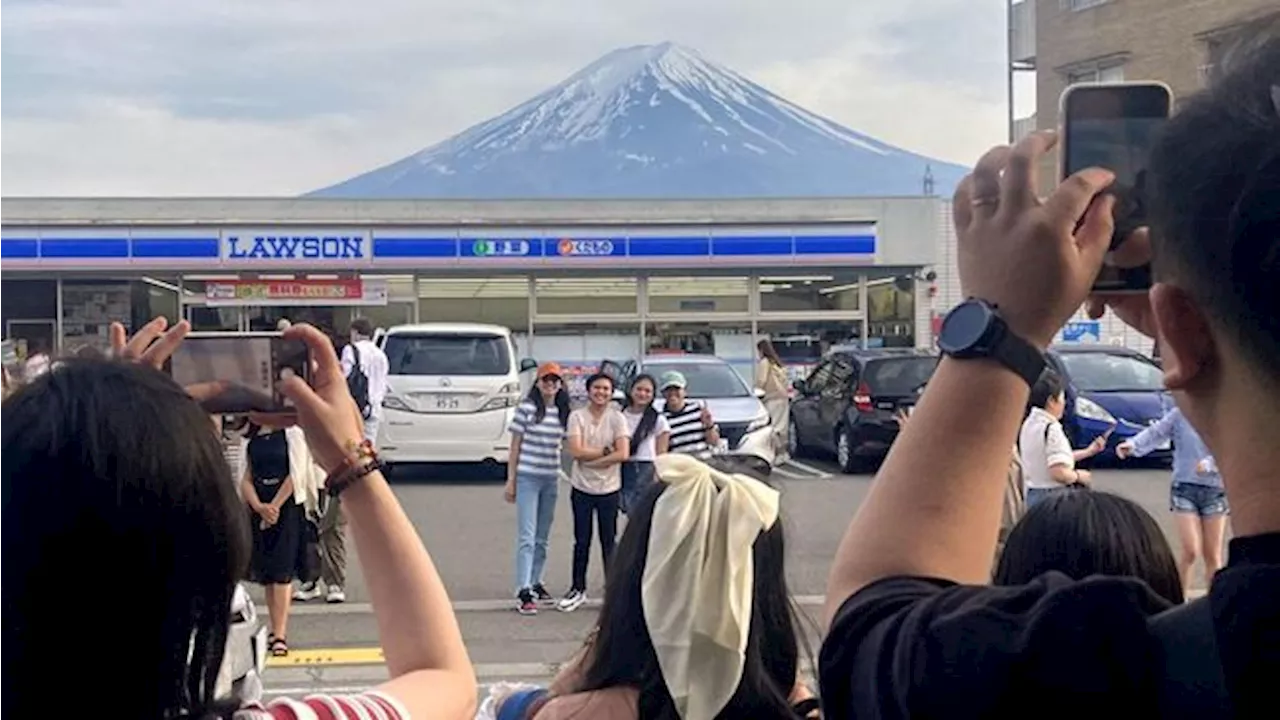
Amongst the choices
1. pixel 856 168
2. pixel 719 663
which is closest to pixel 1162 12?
pixel 719 663

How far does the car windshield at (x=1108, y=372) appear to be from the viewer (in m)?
17.8

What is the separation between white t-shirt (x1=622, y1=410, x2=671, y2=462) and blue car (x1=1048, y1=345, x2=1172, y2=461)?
7.66m

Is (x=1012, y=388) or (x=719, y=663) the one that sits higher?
(x=1012, y=388)

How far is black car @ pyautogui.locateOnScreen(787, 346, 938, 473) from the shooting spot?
17.5 metres

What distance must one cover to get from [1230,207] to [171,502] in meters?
1.16

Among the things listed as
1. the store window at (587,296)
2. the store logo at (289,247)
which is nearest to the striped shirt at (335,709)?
the store logo at (289,247)

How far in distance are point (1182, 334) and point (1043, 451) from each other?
7.52 meters

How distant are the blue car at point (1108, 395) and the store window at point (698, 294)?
860cm

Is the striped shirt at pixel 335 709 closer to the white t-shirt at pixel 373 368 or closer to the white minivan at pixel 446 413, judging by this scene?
the white t-shirt at pixel 373 368

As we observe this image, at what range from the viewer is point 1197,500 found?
9.01 m

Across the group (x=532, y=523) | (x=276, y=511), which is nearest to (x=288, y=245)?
(x=532, y=523)

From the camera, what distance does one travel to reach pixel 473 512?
14281 mm

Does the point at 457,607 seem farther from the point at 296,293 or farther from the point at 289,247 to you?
the point at 289,247

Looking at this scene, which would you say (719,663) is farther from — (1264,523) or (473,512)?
(473,512)
